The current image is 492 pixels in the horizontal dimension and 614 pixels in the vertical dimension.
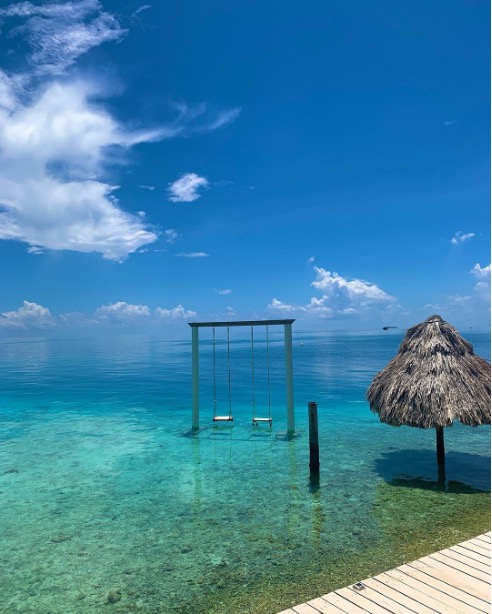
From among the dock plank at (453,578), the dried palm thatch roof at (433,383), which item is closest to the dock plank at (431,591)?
the dock plank at (453,578)

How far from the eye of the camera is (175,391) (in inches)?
1337

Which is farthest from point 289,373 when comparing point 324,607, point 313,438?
point 324,607

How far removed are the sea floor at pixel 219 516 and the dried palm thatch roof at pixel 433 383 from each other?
1.94 m

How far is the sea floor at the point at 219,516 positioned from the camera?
271 inches

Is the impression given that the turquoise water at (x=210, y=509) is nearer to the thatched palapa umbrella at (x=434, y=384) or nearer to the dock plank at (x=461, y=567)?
the dock plank at (x=461, y=567)

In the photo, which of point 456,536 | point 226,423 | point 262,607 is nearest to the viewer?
point 262,607

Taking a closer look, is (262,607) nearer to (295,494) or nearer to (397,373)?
(295,494)

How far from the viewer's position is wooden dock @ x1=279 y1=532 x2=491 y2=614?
5.46m

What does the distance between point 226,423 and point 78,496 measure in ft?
31.7

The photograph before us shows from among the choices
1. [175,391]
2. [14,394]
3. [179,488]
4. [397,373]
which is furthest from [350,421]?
[14,394]

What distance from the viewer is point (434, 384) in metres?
10.9

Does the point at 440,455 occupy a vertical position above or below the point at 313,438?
below

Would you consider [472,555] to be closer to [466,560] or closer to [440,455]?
[466,560]

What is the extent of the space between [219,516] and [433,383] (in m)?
6.32
